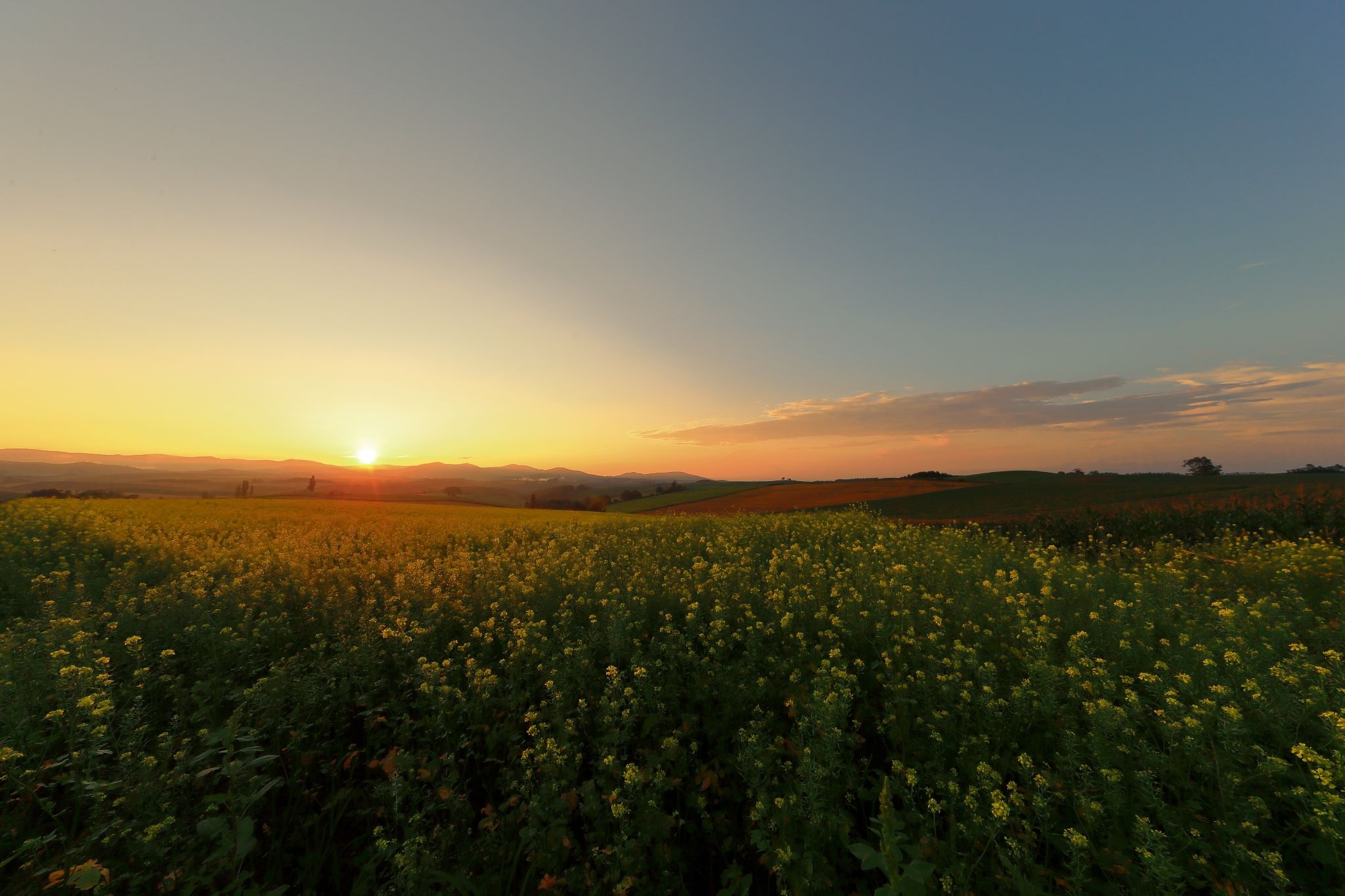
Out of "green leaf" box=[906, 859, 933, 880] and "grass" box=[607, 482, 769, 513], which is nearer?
"green leaf" box=[906, 859, 933, 880]

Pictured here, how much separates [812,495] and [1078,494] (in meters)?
17.7

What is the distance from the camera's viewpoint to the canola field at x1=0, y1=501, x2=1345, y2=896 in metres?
3.23

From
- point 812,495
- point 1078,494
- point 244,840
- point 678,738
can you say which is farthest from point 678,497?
point 244,840

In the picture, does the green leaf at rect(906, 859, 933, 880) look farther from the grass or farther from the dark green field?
the grass

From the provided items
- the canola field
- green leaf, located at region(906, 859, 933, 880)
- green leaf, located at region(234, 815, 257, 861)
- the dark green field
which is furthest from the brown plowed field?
green leaf, located at region(234, 815, 257, 861)

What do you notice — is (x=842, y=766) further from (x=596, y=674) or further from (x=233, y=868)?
(x=233, y=868)

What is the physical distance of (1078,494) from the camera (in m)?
32.6

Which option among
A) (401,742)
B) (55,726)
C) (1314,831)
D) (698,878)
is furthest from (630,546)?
(1314,831)

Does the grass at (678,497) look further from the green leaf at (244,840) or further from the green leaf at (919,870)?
the green leaf at (919,870)

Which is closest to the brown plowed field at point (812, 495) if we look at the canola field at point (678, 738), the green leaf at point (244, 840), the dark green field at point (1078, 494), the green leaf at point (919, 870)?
the dark green field at point (1078, 494)

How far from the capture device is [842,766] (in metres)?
3.80

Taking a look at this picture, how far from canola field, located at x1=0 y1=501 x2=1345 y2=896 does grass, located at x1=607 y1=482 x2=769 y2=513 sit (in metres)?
42.5

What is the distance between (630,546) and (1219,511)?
2272 centimetres

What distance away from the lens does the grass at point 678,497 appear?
52.2 m
